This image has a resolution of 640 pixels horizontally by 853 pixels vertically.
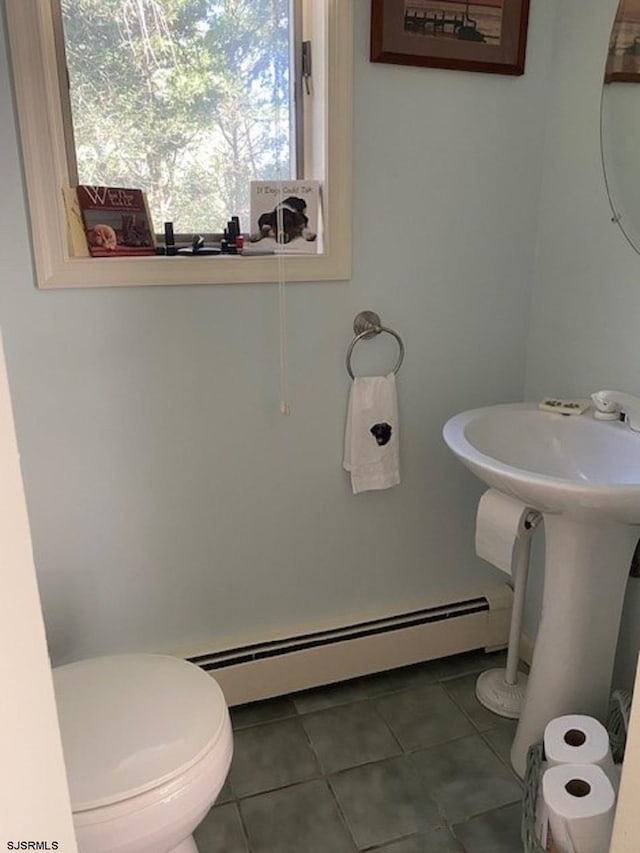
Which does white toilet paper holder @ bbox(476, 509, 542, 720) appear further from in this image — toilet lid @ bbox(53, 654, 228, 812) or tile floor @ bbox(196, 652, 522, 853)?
toilet lid @ bbox(53, 654, 228, 812)

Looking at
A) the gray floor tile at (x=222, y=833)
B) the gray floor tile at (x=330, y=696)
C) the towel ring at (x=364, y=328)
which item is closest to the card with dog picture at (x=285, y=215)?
the towel ring at (x=364, y=328)

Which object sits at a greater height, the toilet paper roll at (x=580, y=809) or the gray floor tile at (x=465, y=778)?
the toilet paper roll at (x=580, y=809)

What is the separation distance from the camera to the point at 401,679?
2.01m

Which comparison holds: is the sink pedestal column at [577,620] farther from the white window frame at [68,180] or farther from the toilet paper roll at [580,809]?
the white window frame at [68,180]

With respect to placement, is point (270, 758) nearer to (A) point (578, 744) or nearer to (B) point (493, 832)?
(B) point (493, 832)

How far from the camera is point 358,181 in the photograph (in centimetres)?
166

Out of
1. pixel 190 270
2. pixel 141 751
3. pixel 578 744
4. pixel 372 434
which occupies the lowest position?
pixel 578 744

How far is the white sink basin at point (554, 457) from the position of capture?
123 cm

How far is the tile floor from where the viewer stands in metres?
1.51

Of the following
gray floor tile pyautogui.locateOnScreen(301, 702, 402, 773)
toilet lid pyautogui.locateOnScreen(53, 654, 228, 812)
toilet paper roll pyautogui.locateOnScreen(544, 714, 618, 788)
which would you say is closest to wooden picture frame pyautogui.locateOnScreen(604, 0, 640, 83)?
toilet paper roll pyautogui.locateOnScreen(544, 714, 618, 788)

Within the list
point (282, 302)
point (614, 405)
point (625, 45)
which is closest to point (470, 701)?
point (614, 405)

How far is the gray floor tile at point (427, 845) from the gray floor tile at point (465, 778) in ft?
0.17

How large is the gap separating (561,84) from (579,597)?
1236 mm

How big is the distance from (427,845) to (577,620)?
0.58 meters
